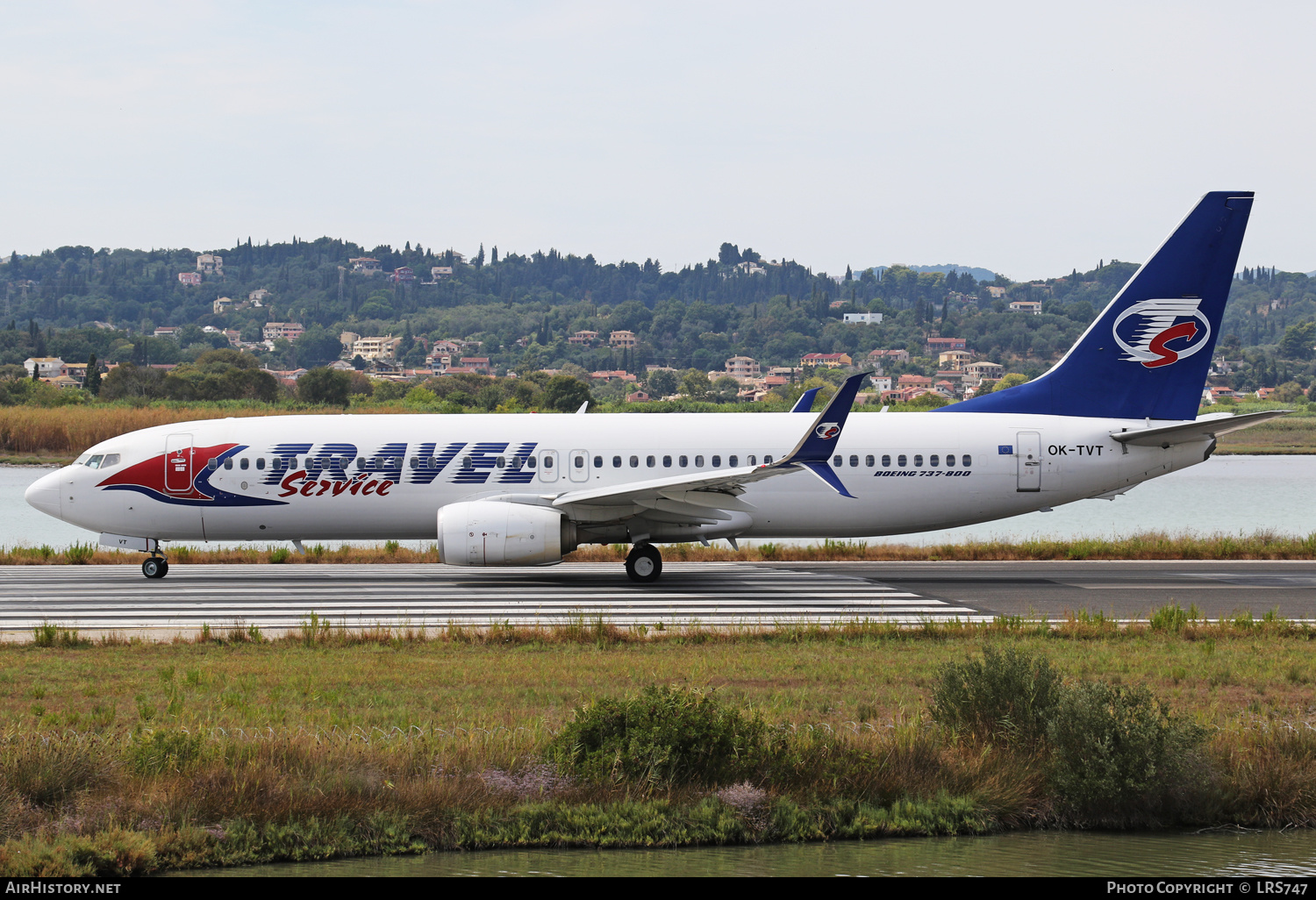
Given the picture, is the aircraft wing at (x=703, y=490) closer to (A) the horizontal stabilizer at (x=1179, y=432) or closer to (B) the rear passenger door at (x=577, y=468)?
(B) the rear passenger door at (x=577, y=468)

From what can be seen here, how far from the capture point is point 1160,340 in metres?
26.9

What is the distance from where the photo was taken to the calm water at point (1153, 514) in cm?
4200

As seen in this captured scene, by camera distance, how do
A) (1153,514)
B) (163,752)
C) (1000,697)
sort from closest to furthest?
(163,752) < (1000,697) < (1153,514)

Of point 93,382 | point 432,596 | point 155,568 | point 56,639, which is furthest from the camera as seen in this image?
point 93,382

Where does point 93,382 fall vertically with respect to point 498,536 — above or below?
above

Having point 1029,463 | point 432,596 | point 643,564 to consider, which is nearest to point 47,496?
point 432,596

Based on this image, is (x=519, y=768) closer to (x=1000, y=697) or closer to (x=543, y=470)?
(x=1000, y=697)

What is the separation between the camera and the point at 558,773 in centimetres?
998

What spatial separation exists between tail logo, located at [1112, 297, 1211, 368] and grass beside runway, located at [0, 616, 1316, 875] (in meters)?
14.3

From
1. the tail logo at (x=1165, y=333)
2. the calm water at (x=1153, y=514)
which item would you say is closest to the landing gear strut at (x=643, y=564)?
the tail logo at (x=1165, y=333)

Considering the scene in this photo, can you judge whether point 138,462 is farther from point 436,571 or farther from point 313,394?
point 313,394

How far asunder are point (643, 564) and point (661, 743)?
13997 millimetres

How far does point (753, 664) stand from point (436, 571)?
45.7 feet

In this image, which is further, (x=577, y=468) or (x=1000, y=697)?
(x=577, y=468)
